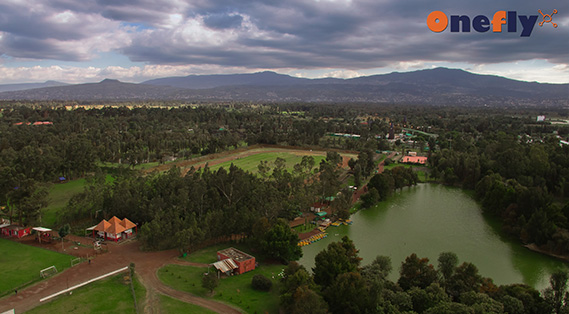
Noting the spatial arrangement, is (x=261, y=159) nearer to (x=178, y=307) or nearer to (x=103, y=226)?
(x=103, y=226)

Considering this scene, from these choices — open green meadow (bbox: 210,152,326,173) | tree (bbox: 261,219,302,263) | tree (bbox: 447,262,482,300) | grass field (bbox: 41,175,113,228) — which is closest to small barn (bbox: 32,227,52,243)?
grass field (bbox: 41,175,113,228)

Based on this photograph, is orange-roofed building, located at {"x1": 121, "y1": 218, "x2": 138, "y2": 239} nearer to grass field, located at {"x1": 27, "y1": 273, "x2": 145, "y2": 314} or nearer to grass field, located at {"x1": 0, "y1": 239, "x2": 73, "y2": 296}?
grass field, located at {"x1": 0, "y1": 239, "x2": 73, "y2": 296}

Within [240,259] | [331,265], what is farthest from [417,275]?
[240,259]

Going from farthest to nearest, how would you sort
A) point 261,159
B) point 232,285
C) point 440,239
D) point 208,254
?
point 261,159
point 440,239
point 208,254
point 232,285

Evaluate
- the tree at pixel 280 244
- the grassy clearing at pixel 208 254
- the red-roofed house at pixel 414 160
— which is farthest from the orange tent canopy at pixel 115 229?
the red-roofed house at pixel 414 160

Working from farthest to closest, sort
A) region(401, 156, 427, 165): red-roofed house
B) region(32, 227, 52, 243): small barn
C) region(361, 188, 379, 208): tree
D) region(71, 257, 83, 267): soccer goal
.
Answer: region(401, 156, 427, 165): red-roofed house
region(361, 188, 379, 208): tree
region(32, 227, 52, 243): small barn
region(71, 257, 83, 267): soccer goal

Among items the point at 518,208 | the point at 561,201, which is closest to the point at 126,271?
the point at 518,208
